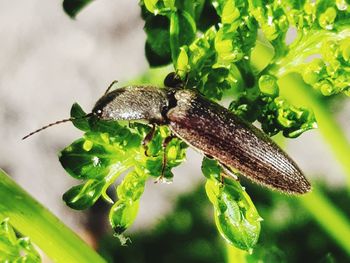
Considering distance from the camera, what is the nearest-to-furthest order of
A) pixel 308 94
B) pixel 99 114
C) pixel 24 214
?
1. pixel 24 214
2. pixel 99 114
3. pixel 308 94

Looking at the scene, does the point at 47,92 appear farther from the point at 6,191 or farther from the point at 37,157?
the point at 6,191

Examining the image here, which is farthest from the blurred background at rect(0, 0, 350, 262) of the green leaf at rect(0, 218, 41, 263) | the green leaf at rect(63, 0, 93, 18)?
the green leaf at rect(0, 218, 41, 263)

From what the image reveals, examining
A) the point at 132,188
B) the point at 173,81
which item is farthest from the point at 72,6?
the point at 132,188

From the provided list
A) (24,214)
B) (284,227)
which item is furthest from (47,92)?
(24,214)

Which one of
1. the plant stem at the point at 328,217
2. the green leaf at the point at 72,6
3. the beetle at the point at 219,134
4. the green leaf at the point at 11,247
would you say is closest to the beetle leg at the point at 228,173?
the beetle at the point at 219,134

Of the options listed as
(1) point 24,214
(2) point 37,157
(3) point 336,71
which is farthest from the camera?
(2) point 37,157

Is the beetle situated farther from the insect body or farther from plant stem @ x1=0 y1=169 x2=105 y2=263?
plant stem @ x1=0 y1=169 x2=105 y2=263

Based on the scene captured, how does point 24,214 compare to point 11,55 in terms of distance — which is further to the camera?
point 11,55

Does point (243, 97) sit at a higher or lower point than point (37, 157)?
higher
